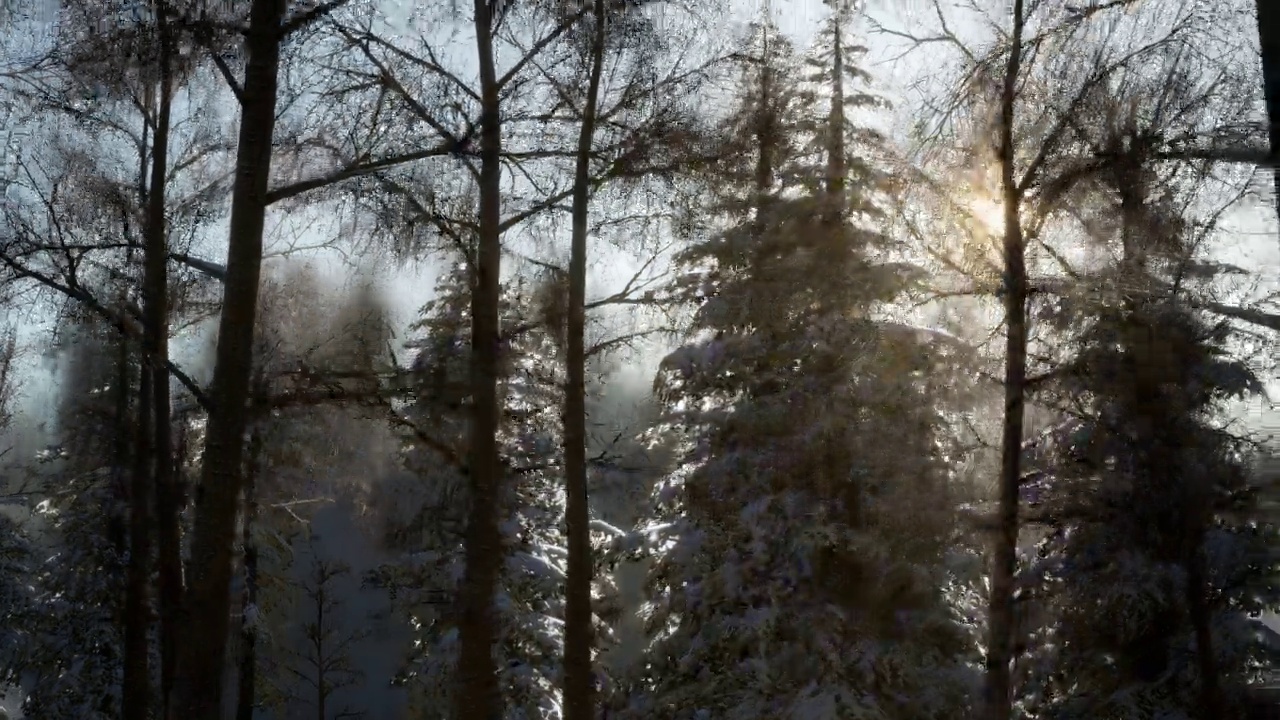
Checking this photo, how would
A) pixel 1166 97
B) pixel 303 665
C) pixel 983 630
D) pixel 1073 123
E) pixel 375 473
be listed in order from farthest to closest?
pixel 303 665
pixel 375 473
pixel 983 630
pixel 1073 123
pixel 1166 97

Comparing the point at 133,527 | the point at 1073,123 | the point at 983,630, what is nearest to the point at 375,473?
the point at 133,527

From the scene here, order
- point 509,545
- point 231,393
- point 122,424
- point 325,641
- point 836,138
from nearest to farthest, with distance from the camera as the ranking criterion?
point 231,393 → point 122,424 → point 836,138 → point 509,545 → point 325,641

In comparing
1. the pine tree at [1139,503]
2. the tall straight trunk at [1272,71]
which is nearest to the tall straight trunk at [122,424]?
the pine tree at [1139,503]

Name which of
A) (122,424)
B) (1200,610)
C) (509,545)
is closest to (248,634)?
(509,545)

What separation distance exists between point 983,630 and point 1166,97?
247 inches

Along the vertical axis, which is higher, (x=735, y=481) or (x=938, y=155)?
(x=938, y=155)

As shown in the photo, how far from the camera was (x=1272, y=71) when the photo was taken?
52.7 inches

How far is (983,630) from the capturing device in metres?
10.4

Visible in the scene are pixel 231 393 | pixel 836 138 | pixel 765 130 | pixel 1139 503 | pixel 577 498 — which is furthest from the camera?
pixel 836 138

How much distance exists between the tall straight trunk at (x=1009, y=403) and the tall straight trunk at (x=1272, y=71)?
223 inches

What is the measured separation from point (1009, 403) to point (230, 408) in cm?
503

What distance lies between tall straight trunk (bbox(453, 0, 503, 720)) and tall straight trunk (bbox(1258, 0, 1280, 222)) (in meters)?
5.00

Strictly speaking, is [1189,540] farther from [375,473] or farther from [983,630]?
[375,473]

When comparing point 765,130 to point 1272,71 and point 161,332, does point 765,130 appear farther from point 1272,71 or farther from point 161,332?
point 1272,71
